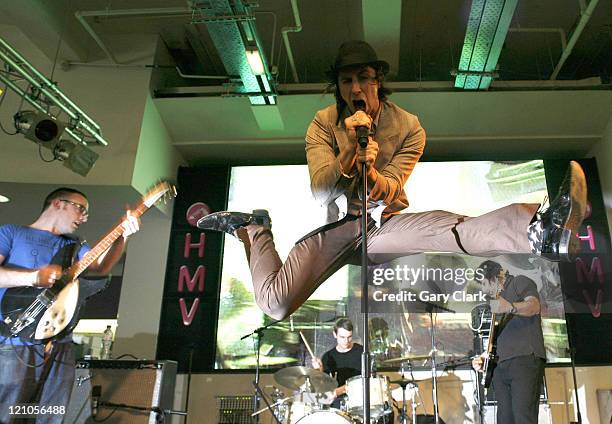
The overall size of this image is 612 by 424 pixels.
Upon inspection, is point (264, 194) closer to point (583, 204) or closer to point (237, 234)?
point (237, 234)

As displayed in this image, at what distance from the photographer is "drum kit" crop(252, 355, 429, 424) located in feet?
Answer: 13.4

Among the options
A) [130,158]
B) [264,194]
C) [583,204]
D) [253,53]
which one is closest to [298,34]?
[253,53]

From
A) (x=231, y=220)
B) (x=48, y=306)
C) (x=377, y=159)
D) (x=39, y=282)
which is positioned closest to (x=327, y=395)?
(x=48, y=306)

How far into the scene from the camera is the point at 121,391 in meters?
4.32

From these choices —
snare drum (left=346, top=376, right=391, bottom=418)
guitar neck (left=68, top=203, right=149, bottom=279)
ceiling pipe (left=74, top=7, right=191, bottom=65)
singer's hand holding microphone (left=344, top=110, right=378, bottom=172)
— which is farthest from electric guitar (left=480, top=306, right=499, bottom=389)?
ceiling pipe (left=74, top=7, right=191, bottom=65)

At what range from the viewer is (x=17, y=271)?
4277 mm

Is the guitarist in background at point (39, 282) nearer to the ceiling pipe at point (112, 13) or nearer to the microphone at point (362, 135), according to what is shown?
the ceiling pipe at point (112, 13)

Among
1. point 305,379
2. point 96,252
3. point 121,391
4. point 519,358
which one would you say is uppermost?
point 96,252

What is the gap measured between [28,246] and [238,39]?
2.71 metres

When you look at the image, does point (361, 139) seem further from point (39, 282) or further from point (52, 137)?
point (52, 137)

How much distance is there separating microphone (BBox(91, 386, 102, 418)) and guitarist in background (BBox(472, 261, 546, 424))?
10.6 feet

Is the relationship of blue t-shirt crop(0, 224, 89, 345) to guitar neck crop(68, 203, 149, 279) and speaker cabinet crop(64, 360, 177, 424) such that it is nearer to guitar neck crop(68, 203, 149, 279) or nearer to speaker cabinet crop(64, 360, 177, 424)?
guitar neck crop(68, 203, 149, 279)

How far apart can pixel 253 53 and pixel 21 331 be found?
320 centimetres

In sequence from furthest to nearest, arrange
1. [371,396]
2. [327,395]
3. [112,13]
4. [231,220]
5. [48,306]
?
1. [112,13]
2. [327,395]
3. [48,306]
4. [371,396]
5. [231,220]
